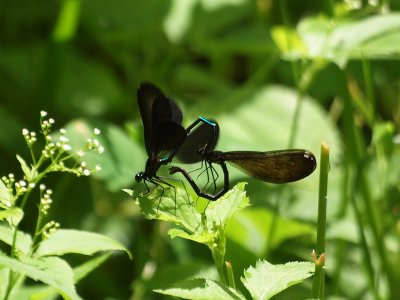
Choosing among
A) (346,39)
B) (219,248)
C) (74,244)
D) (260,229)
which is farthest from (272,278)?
(346,39)

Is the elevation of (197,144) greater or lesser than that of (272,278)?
greater

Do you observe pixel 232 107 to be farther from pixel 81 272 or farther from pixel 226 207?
pixel 226 207

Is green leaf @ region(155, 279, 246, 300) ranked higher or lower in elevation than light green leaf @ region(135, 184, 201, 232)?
lower

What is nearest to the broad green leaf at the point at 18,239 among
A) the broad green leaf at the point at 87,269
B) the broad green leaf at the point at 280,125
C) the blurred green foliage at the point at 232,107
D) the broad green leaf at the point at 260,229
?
the broad green leaf at the point at 87,269

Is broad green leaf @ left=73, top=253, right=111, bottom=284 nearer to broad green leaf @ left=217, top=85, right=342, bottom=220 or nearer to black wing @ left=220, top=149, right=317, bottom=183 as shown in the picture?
black wing @ left=220, top=149, right=317, bottom=183

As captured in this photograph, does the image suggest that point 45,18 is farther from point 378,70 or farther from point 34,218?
point 378,70

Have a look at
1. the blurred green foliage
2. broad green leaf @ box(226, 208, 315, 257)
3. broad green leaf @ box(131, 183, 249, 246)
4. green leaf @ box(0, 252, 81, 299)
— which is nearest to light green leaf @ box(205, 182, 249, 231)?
broad green leaf @ box(131, 183, 249, 246)

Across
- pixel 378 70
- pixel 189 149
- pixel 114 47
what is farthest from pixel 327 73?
pixel 189 149
